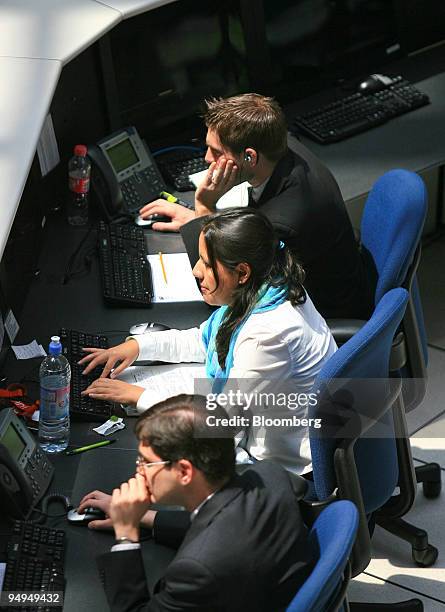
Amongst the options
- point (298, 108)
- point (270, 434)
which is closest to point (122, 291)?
point (270, 434)

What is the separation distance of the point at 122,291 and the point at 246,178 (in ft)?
1.64

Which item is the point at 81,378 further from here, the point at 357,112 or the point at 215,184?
the point at 357,112

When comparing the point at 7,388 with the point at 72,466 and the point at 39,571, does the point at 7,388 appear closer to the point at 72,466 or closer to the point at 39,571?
the point at 72,466

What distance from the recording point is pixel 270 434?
2729 mm

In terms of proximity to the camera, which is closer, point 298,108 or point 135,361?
point 135,361

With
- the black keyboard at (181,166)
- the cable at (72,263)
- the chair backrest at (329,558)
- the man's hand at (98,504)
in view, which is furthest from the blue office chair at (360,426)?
the black keyboard at (181,166)

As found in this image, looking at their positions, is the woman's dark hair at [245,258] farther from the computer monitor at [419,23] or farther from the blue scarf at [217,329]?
the computer monitor at [419,23]

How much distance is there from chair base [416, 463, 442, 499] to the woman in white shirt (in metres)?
0.80

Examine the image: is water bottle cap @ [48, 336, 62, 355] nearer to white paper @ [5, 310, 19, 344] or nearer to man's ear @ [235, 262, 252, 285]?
white paper @ [5, 310, 19, 344]

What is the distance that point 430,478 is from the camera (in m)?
3.44

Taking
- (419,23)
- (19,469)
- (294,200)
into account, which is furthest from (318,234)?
(419,23)

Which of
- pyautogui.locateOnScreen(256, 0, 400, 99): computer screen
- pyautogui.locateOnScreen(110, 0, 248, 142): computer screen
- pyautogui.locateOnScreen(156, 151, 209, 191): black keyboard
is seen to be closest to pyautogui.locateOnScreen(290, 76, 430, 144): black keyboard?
pyautogui.locateOnScreen(256, 0, 400, 99): computer screen

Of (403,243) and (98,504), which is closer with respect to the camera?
(98,504)

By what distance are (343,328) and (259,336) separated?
0.56 metres
